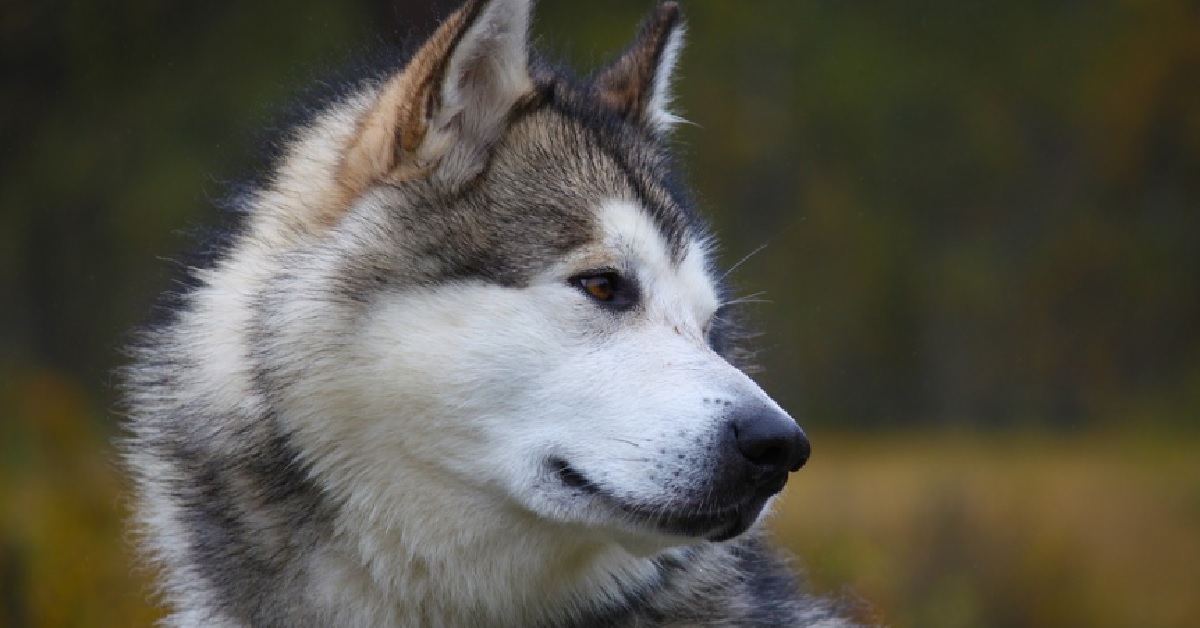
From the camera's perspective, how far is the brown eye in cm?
333

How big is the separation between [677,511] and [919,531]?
7.11m

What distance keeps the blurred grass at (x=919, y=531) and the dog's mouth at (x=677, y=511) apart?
11.1 ft

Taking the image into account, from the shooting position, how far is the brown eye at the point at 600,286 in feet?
10.9

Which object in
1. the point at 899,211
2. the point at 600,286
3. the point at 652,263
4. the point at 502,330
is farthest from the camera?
the point at 899,211

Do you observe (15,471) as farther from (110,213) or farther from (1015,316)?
(1015,316)

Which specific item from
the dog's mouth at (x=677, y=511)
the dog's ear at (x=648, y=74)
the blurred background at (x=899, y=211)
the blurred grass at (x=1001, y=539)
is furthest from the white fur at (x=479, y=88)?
the blurred background at (x=899, y=211)

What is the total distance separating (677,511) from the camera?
10.3 ft

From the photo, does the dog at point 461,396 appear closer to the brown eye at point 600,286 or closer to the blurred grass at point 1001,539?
the brown eye at point 600,286

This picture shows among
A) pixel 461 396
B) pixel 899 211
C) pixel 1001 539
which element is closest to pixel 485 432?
pixel 461 396

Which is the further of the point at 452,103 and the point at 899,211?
the point at 899,211

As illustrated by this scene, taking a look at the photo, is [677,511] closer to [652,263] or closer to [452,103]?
[652,263]

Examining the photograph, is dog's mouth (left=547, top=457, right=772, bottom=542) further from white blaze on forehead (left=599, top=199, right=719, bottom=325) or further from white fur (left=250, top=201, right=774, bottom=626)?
white blaze on forehead (left=599, top=199, right=719, bottom=325)

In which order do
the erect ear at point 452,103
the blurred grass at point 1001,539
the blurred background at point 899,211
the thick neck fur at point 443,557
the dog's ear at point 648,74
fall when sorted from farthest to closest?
the blurred background at point 899,211
the blurred grass at point 1001,539
the dog's ear at point 648,74
the erect ear at point 452,103
the thick neck fur at point 443,557

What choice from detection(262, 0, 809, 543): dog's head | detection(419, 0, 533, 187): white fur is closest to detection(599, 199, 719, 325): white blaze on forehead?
detection(262, 0, 809, 543): dog's head
